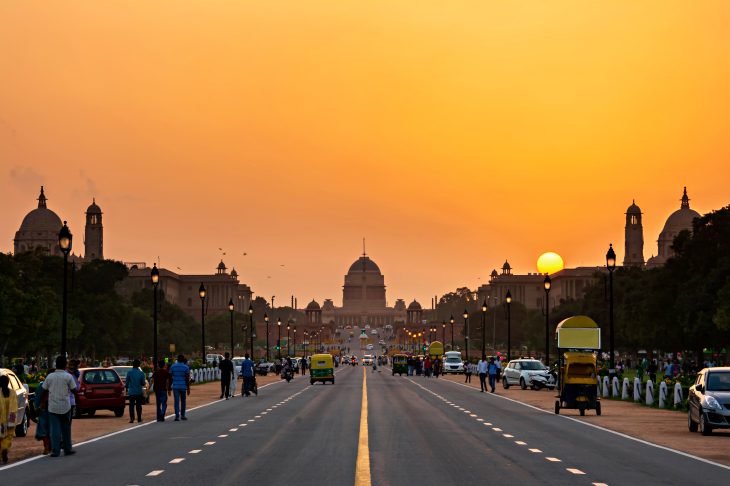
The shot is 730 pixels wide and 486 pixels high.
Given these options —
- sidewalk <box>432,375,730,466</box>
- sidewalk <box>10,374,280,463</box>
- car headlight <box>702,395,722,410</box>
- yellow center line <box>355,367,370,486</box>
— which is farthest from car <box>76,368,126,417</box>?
car headlight <box>702,395,722,410</box>

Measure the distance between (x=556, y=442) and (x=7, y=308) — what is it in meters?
69.8

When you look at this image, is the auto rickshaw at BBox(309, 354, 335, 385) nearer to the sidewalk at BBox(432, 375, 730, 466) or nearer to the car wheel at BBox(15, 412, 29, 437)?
the sidewalk at BBox(432, 375, 730, 466)

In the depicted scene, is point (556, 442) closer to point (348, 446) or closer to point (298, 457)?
point (348, 446)

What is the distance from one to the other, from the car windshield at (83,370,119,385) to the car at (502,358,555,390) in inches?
1328

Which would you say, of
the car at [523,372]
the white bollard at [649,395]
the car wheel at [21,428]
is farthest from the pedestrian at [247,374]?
the car wheel at [21,428]

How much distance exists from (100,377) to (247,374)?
56.7ft

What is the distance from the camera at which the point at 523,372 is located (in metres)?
73.3

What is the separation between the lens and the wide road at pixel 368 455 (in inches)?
821

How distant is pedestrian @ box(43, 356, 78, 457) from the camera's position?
25.4 m

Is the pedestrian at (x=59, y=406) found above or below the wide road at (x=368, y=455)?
above

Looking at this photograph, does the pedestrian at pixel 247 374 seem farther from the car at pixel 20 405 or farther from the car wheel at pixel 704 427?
the car wheel at pixel 704 427

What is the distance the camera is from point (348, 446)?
27.8 metres

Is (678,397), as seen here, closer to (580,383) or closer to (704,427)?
(580,383)

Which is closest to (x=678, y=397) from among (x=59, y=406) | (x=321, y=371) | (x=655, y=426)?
(x=655, y=426)
